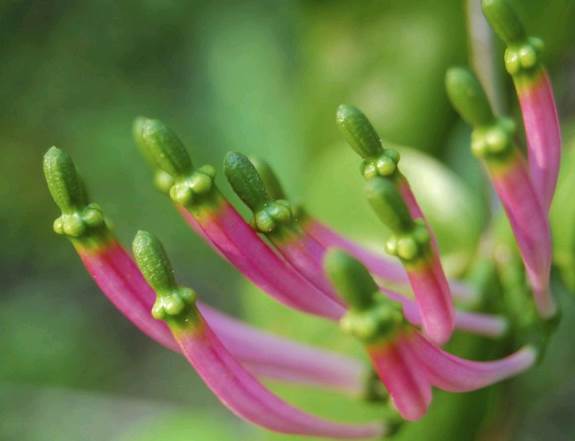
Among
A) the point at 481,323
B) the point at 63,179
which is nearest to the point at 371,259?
the point at 481,323

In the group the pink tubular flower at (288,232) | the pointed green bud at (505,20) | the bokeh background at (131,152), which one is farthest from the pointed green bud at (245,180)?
the bokeh background at (131,152)

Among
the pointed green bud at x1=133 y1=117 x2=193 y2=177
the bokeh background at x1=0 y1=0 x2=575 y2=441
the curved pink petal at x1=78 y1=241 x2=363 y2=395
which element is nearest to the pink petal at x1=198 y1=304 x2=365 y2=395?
the curved pink petal at x1=78 y1=241 x2=363 y2=395

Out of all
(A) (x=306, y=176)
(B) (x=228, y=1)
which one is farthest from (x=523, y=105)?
(B) (x=228, y=1)

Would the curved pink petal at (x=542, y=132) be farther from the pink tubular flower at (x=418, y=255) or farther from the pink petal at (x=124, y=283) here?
the pink petal at (x=124, y=283)

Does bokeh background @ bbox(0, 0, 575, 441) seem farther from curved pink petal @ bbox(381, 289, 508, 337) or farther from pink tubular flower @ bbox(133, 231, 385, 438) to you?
pink tubular flower @ bbox(133, 231, 385, 438)

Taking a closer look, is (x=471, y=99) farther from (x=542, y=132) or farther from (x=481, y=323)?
(x=481, y=323)

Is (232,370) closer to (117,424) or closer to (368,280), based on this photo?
(368,280)
